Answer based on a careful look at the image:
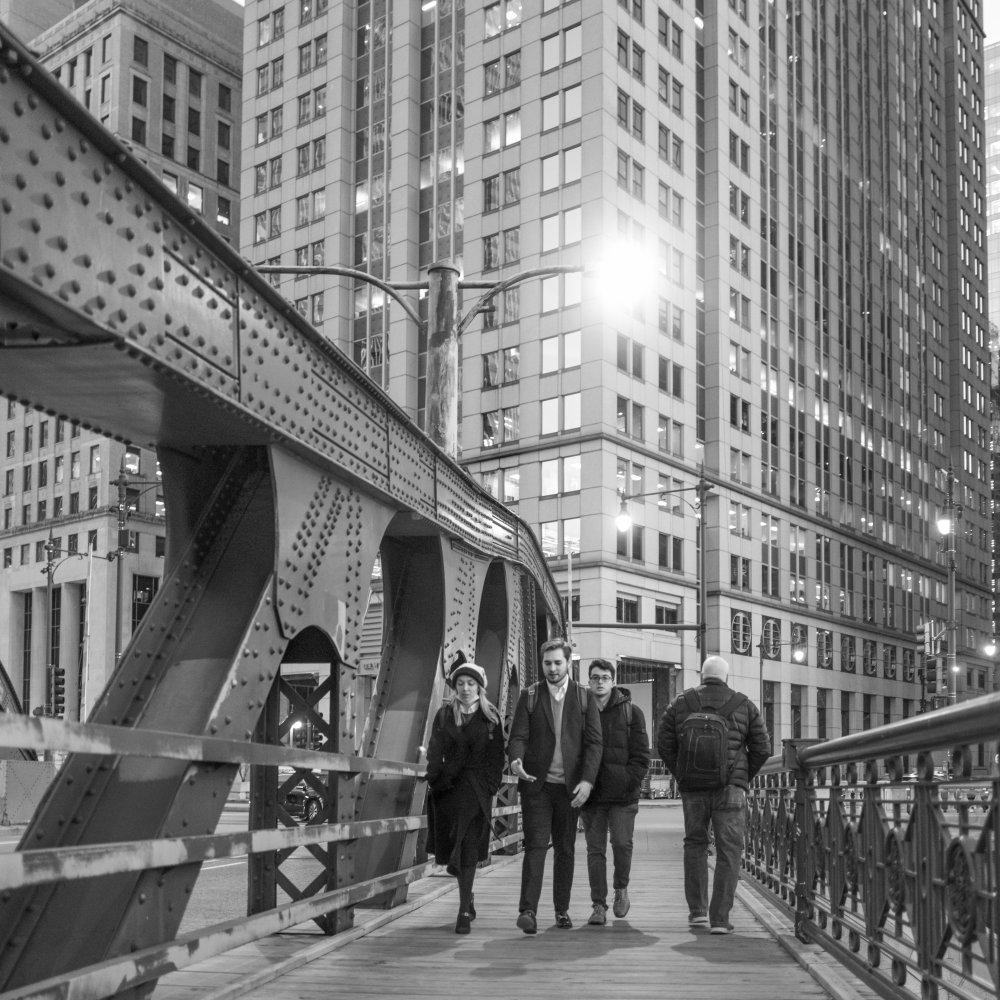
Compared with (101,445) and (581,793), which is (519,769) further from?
(101,445)

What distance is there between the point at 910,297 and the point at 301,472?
89531 mm

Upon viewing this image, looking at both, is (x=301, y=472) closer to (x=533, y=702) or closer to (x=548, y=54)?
(x=533, y=702)

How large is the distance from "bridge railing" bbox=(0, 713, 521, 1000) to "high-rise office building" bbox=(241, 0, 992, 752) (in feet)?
130

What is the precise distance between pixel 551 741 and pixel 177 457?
398 cm

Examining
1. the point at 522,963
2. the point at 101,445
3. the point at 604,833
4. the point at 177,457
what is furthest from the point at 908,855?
the point at 101,445

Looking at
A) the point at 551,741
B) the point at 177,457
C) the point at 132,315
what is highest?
the point at 132,315

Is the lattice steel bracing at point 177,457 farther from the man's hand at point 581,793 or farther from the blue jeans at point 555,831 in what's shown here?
the man's hand at point 581,793

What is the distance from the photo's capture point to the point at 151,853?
5.02m

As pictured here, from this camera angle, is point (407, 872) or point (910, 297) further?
point (910, 297)

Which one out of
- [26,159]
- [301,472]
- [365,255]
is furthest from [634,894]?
[365,255]

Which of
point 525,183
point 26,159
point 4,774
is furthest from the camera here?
point 525,183

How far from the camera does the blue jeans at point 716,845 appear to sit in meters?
9.48

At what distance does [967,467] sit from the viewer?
10119cm

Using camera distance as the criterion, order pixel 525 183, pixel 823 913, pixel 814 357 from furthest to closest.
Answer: pixel 814 357 < pixel 525 183 < pixel 823 913
